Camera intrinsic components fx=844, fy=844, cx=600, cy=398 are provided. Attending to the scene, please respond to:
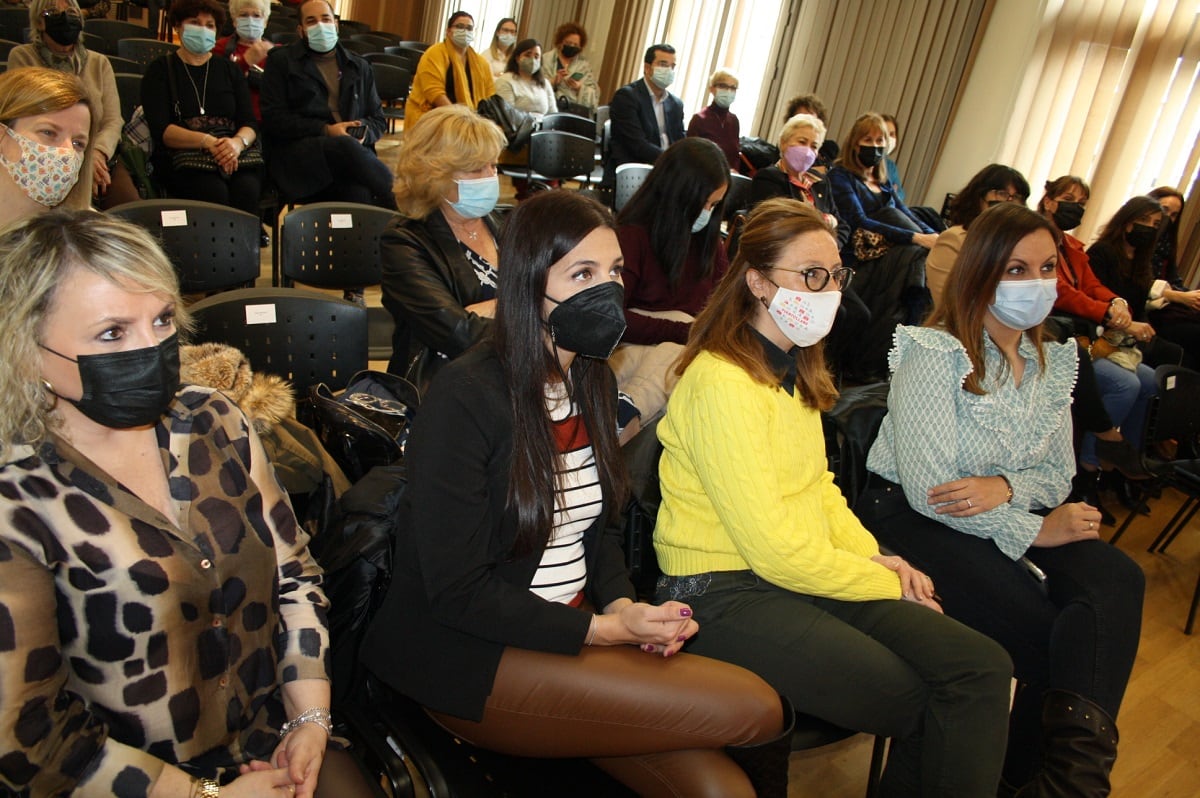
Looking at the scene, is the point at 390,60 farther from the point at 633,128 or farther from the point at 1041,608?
the point at 1041,608

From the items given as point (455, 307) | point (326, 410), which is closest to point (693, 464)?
point (326, 410)

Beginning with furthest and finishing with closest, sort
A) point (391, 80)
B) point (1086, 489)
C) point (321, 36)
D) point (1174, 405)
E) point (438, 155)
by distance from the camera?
point (391, 80), point (321, 36), point (1086, 489), point (1174, 405), point (438, 155)

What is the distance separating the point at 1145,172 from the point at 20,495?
7.70m

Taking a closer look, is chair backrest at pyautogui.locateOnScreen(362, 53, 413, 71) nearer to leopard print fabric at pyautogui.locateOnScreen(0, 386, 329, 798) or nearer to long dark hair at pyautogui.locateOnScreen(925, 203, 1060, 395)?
long dark hair at pyautogui.locateOnScreen(925, 203, 1060, 395)

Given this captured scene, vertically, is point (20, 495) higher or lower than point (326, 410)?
higher

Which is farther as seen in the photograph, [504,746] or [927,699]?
[927,699]

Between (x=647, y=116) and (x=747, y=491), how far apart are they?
5238mm

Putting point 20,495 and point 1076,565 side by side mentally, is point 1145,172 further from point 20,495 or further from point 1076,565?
point 20,495

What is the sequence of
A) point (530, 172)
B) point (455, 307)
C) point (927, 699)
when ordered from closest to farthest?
point (927, 699), point (455, 307), point (530, 172)

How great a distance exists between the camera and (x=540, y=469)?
1.58 metres

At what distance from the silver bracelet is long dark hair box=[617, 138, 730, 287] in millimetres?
2077

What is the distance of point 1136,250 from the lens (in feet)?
15.5

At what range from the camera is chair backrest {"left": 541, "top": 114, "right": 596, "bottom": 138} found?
21.9ft

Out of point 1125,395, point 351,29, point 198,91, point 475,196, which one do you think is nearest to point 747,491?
point 475,196
